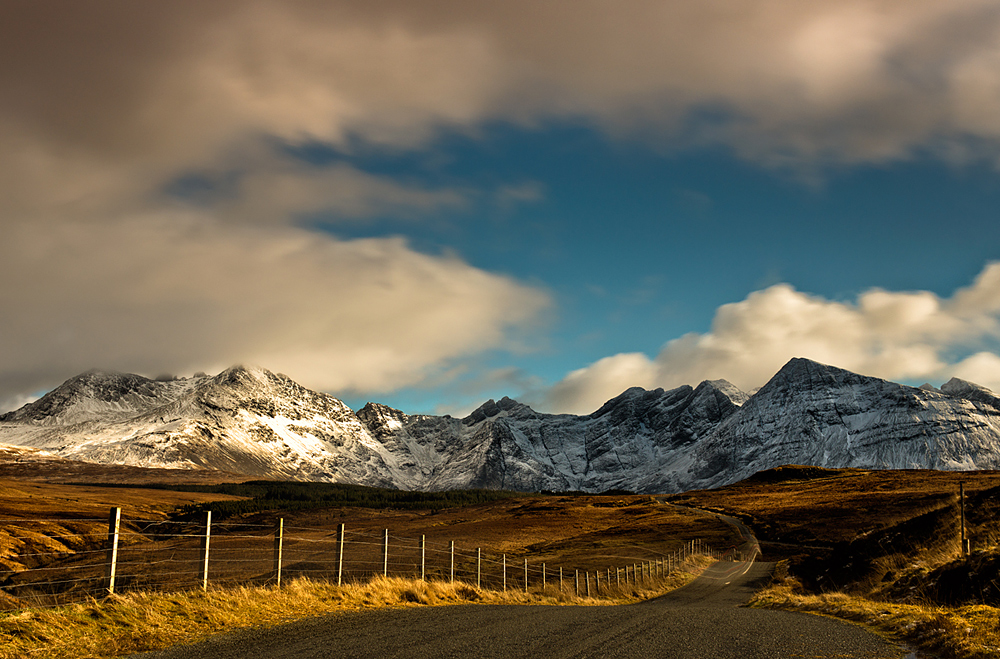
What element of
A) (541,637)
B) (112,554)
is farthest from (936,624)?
(112,554)

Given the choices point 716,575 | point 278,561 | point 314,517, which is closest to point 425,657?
point 278,561

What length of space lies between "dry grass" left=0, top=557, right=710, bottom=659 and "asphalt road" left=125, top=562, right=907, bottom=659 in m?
0.76

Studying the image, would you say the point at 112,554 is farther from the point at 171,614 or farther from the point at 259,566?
the point at 259,566

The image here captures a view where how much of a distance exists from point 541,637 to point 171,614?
6861 millimetres

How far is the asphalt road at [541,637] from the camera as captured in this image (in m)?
11.0

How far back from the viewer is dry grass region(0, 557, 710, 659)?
1043cm

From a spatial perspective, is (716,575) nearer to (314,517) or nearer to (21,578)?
(21,578)

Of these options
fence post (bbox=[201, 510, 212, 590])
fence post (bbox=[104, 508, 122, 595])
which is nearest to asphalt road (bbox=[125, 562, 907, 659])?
fence post (bbox=[201, 510, 212, 590])

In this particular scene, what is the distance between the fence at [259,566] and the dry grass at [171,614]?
0.86 m

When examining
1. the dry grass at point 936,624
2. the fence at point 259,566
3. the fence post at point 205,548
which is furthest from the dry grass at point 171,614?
the dry grass at point 936,624

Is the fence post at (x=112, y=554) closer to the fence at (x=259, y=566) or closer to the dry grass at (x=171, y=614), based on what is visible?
the fence at (x=259, y=566)

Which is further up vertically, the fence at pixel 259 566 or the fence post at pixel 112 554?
the fence post at pixel 112 554

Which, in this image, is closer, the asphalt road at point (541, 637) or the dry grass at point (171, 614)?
the dry grass at point (171, 614)

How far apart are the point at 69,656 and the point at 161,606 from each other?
335 cm
